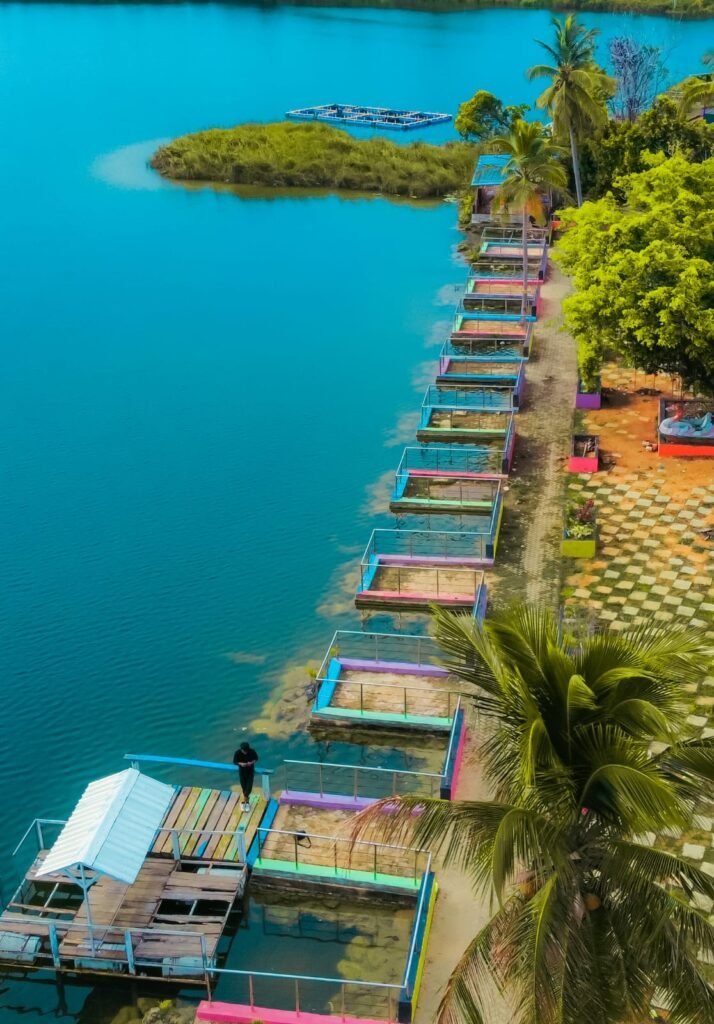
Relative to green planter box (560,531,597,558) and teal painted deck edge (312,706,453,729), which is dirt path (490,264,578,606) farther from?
teal painted deck edge (312,706,453,729)

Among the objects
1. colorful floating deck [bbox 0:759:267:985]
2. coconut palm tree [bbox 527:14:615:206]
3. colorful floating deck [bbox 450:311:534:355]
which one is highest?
coconut palm tree [bbox 527:14:615:206]

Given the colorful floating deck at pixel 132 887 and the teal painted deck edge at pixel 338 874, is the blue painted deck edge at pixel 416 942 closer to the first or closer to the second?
the teal painted deck edge at pixel 338 874

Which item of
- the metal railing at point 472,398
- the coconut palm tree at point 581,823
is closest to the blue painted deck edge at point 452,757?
the coconut palm tree at point 581,823

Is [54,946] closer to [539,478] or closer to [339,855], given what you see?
[339,855]

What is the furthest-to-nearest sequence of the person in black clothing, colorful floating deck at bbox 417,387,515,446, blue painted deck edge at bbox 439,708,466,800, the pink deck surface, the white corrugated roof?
1. colorful floating deck at bbox 417,387,515,446
2. the pink deck surface
3. blue painted deck edge at bbox 439,708,466,800
4. the person in black clothing
5. the white corrugated roof

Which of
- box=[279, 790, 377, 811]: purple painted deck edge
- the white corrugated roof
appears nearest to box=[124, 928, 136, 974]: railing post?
the white corrugated roof

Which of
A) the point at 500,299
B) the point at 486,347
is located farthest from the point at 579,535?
the point at 500,299
